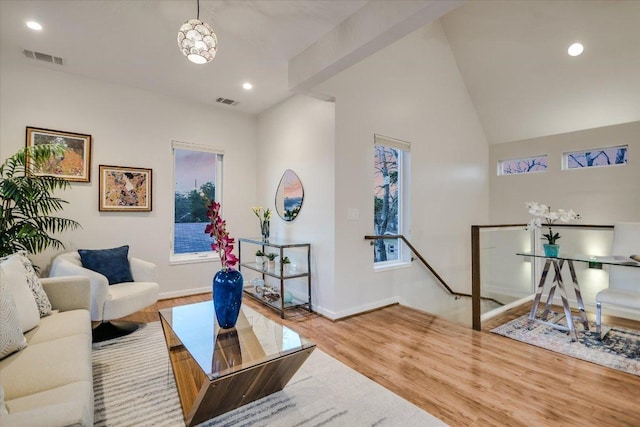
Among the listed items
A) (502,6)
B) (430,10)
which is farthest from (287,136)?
(502,6)

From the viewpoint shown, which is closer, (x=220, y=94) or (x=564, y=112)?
(x=220, y=94)

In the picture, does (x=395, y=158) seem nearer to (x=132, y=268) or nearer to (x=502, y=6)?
(x=502, y=6)

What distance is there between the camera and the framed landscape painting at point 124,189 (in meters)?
3.79

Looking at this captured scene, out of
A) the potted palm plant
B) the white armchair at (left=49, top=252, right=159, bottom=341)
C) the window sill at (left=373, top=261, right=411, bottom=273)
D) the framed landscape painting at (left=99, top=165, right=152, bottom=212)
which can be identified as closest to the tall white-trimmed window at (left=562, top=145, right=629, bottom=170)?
the window sill at (left=373, top=261, right=411, bottom=273)

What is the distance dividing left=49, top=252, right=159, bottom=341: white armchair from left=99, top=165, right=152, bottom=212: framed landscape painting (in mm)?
756

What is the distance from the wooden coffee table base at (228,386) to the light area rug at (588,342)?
7.88 ft

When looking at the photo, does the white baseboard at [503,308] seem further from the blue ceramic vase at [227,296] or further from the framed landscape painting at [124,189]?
the framed landscape painting at [124,189]

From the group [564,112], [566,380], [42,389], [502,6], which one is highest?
[502,6]

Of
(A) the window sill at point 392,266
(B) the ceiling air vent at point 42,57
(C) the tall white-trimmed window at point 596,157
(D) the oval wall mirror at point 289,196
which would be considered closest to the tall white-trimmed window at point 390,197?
(A) the window sill at point 392,266

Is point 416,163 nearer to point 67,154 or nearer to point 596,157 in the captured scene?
point 596,157

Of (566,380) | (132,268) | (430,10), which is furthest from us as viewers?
(132,268)

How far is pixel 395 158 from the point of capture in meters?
4.34

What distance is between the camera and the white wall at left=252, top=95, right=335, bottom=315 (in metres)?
3.60

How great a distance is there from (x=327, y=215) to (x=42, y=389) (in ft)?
8.92
